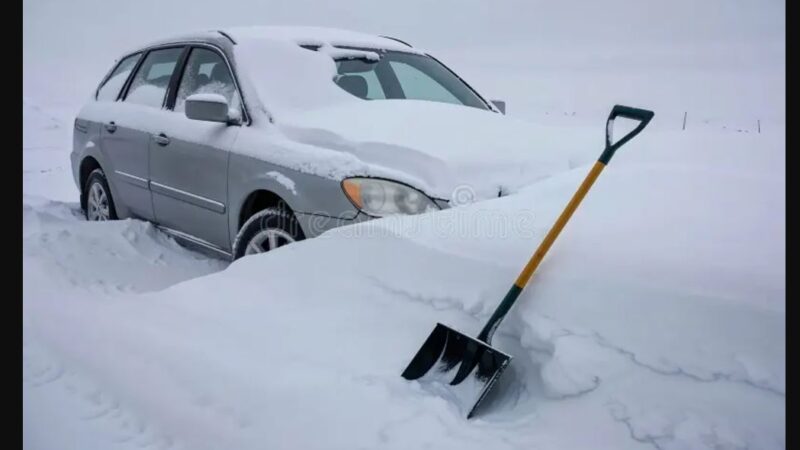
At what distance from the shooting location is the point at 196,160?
12.5 ft

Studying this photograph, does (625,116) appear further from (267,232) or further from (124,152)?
(124,152)

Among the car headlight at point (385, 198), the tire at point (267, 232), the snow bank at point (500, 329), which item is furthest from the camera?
the tire at point (267, 232)

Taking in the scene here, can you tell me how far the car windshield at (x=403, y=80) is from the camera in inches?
162

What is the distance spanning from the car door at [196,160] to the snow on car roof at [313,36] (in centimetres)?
26

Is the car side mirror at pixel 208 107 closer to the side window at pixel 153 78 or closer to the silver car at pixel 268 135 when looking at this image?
the silver car at pixel 268 135

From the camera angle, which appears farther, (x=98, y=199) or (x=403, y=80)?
(x=98, y=199)

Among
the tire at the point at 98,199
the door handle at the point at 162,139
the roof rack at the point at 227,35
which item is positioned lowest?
the tire at the point at 98,199

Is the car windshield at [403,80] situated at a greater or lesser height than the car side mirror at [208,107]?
greater

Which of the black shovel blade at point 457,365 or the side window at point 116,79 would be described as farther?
the side window at point 116,79

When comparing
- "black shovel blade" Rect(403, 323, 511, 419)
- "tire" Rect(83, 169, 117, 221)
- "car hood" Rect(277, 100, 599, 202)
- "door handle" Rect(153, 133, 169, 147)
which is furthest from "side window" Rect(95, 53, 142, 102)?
"black shovel blade" Rect(403, 323, 511, 419)

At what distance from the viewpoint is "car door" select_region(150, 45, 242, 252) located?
12.0 ft

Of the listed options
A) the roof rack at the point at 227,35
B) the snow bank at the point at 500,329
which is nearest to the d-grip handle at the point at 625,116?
the snow bank at the point at 500,329

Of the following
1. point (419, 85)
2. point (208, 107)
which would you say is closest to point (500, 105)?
point (419, 85)

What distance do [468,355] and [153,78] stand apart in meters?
3.80
